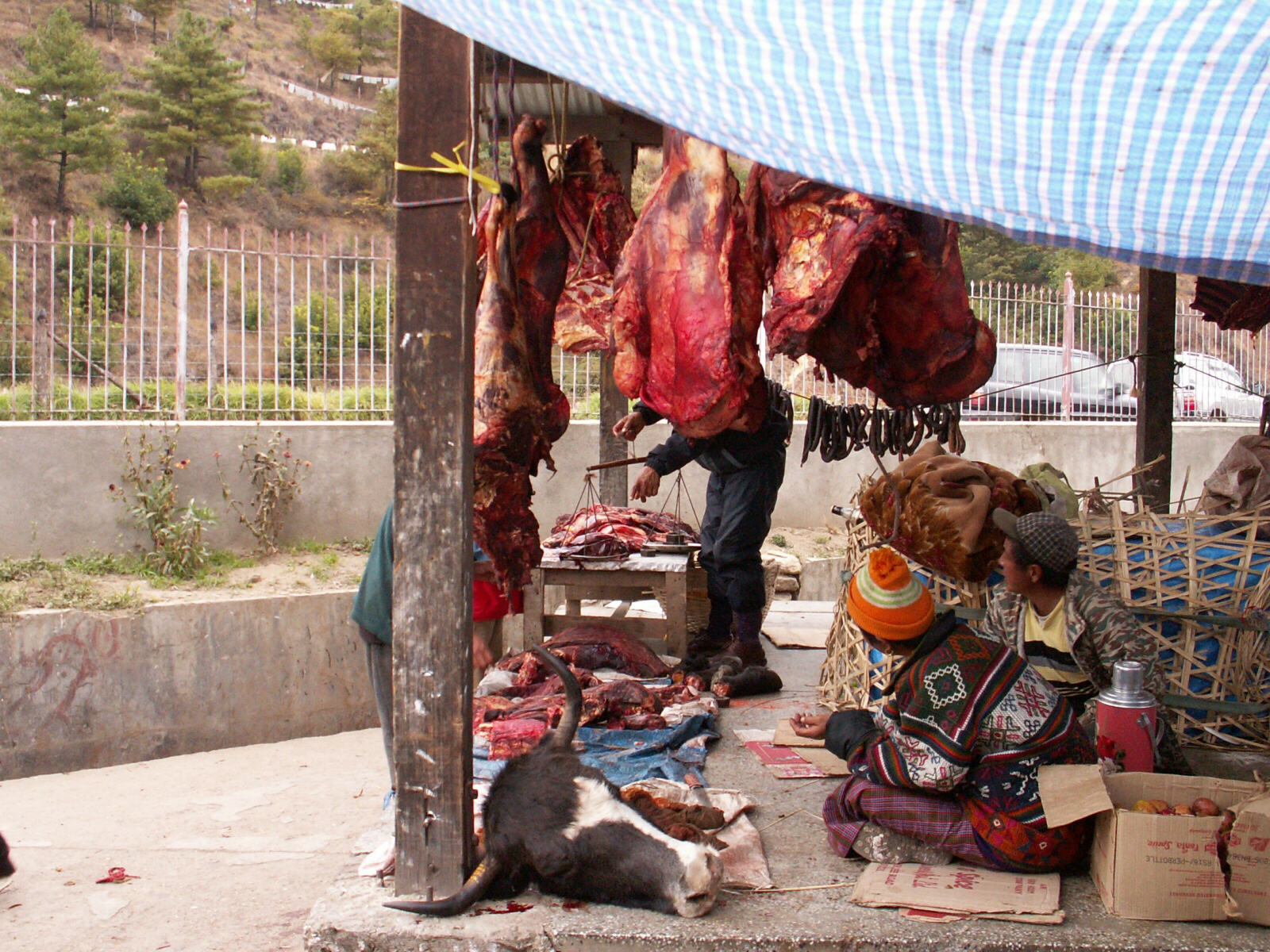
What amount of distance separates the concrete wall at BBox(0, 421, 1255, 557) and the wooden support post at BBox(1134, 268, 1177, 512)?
143 inches

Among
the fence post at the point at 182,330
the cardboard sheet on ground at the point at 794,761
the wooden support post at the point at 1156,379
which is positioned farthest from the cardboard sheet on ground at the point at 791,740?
the fence post at the point at 182,330

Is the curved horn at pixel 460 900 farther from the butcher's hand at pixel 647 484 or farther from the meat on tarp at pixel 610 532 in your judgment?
the meat on tarp at pixel 610 532

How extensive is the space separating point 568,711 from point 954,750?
1131 mm

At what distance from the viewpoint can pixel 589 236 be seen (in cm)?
461

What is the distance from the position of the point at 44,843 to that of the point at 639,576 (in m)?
3.39

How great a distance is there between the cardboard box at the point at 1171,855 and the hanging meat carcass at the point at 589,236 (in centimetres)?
249

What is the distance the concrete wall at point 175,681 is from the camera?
23.0ft

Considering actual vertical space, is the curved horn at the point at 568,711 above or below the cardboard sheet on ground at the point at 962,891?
above

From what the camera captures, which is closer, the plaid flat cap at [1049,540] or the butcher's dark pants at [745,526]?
the plaid flat cap at [1049,540]

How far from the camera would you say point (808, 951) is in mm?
2738

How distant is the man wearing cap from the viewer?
11.7ft

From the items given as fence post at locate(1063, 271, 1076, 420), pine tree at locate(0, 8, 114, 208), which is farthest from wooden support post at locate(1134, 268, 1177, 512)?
pine tree at locate(0, 8, 114, 208)

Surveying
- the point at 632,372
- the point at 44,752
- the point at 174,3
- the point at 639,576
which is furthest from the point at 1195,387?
the point at 174,3

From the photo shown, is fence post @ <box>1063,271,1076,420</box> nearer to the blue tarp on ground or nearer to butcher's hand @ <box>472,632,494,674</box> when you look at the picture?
the blue tarp on ground
